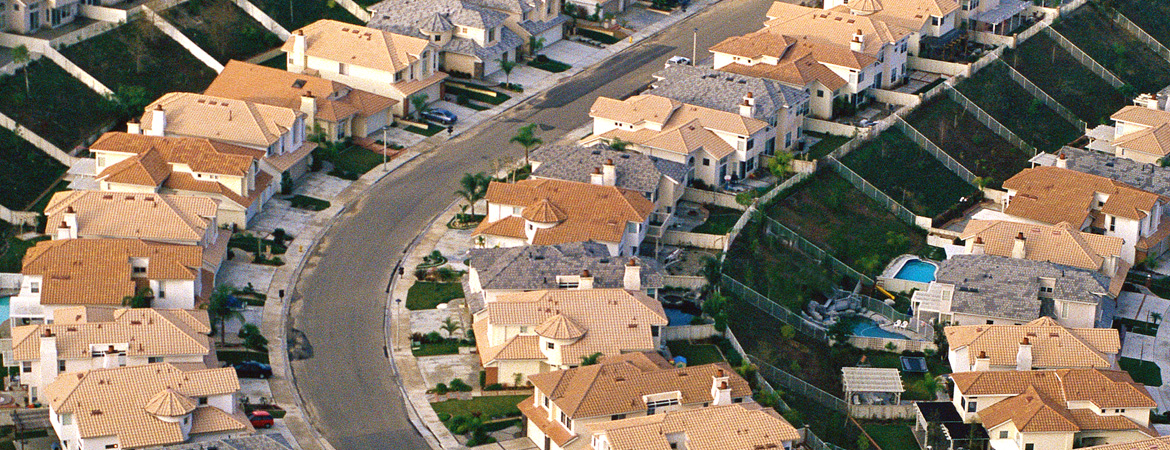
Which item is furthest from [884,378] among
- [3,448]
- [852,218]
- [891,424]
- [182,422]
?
[3,448]

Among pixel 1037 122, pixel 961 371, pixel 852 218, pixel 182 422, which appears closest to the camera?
pixel 182 422

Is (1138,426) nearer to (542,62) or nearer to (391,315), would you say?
(391,315)

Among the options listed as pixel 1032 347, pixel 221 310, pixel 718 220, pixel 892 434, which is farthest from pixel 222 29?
pixel 1032 347

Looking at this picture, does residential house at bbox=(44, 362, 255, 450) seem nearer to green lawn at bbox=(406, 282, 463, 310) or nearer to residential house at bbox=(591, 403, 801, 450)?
green lawn at bbox=(406, 282, 463, 310)

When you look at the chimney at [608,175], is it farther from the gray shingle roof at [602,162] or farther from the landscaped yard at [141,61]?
the landscaped yard at [141,61]

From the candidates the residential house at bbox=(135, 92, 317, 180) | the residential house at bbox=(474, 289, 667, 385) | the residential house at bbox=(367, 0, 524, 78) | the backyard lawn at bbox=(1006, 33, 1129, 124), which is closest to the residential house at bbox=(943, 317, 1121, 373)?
the residential house at bbox=(474, 289, 667, 385)

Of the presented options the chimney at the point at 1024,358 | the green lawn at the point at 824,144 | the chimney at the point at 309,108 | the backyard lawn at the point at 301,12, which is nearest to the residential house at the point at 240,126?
the chimney at the point at 309,108
